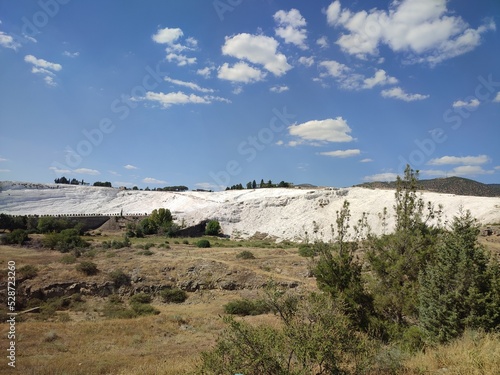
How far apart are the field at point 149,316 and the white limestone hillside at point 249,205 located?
1031cm

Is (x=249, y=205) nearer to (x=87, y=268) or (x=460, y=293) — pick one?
(x=87, y=268)

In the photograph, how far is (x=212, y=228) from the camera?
60.5 metres

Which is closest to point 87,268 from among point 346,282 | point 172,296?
point 172,296

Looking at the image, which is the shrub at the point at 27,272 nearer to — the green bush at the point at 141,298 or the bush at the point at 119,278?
the bush at the point at 119,278

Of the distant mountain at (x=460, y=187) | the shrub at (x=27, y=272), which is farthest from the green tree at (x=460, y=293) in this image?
the distant mountain at (x=460, y=187)

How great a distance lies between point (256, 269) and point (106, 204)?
70.3m

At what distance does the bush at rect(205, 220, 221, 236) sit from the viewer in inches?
2367

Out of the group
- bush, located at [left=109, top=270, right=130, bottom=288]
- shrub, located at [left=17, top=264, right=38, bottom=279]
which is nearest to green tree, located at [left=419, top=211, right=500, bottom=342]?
bush, located at [left=109, top=270, right=130, bottom=288]

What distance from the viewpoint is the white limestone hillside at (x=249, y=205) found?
52303 millimetres

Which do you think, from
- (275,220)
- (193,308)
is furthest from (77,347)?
(275,220)

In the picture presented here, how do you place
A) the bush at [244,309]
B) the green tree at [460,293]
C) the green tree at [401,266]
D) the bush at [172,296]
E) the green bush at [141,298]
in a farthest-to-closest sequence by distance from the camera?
the bush at [172,296]
the green bush at [141,298]
the bush at [244,309]
the green tree at [401,266]
the green tree at [460,293]

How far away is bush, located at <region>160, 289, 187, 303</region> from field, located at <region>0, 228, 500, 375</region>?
47cm

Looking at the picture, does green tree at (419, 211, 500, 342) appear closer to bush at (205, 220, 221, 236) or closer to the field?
the field

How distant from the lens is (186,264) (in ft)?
104
